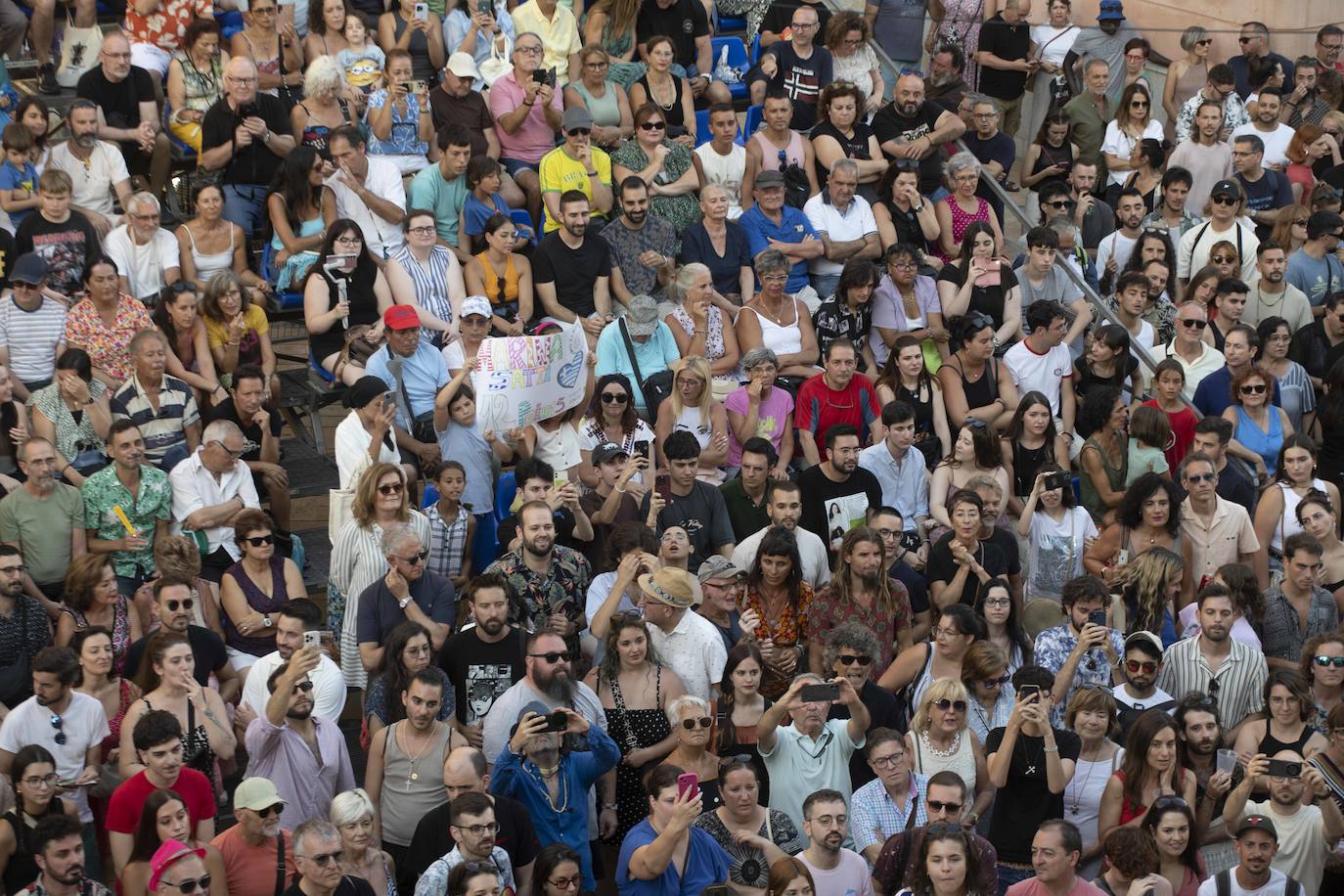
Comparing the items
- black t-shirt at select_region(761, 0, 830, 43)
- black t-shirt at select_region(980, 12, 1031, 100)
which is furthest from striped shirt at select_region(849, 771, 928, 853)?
black t-shirt at select_region(980, 12, 1031, 100)

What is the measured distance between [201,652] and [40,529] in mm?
1264

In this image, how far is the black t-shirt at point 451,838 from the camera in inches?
335

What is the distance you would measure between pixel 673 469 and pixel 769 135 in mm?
3776

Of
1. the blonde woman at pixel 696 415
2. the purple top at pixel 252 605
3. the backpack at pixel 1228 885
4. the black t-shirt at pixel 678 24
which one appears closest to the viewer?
the backpack at pixel 1228 885

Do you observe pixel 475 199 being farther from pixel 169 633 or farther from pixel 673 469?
pixel 169 633

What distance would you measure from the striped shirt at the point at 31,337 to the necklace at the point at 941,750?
521 centimetres

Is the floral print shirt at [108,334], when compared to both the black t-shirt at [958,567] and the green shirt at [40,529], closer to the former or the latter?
the green shirt at [40,529]

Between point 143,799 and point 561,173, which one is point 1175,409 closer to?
point 561,173

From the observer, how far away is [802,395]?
39.2ft

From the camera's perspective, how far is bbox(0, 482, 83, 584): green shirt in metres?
10.2

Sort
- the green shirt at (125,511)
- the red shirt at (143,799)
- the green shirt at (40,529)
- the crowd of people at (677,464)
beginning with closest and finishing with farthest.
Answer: the red shirt at (143,799), the crowd of people at (677,464), the green shirt at (40,529), the green shirt at (125,511)

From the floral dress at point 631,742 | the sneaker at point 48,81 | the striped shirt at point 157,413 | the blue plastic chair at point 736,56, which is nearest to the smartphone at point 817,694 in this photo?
the floral dress at point 631,742

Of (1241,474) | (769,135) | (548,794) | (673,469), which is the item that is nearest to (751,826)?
(548,794)

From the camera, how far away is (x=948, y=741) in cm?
947
